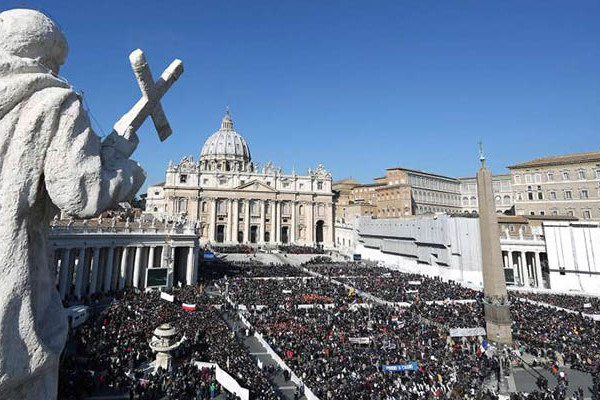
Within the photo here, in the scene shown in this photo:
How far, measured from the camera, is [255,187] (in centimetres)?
7594

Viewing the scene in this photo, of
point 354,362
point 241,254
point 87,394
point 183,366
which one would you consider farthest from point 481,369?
point 241,254

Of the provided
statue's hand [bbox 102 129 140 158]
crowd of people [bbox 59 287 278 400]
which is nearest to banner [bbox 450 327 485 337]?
crowd of people [bbox 59 287 278 400]

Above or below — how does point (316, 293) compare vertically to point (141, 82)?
below

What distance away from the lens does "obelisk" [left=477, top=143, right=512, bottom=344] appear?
59.7ft

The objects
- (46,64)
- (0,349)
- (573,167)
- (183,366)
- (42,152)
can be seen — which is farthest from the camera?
A: (573,167)

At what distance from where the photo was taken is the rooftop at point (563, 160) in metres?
44.7

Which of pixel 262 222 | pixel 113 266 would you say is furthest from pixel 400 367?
pixel 262 222

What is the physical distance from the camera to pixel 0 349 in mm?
2486

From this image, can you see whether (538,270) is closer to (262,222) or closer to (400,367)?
(400,367)

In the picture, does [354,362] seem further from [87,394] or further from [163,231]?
[163,231]

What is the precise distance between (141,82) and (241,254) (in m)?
51.2

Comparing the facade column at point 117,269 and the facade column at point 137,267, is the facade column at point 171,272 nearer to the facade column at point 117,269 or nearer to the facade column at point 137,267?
the facade column at point 137,267

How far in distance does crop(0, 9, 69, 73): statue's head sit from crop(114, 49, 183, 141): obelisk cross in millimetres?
638

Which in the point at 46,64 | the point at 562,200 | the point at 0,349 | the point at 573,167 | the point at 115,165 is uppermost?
the point at 573,167
